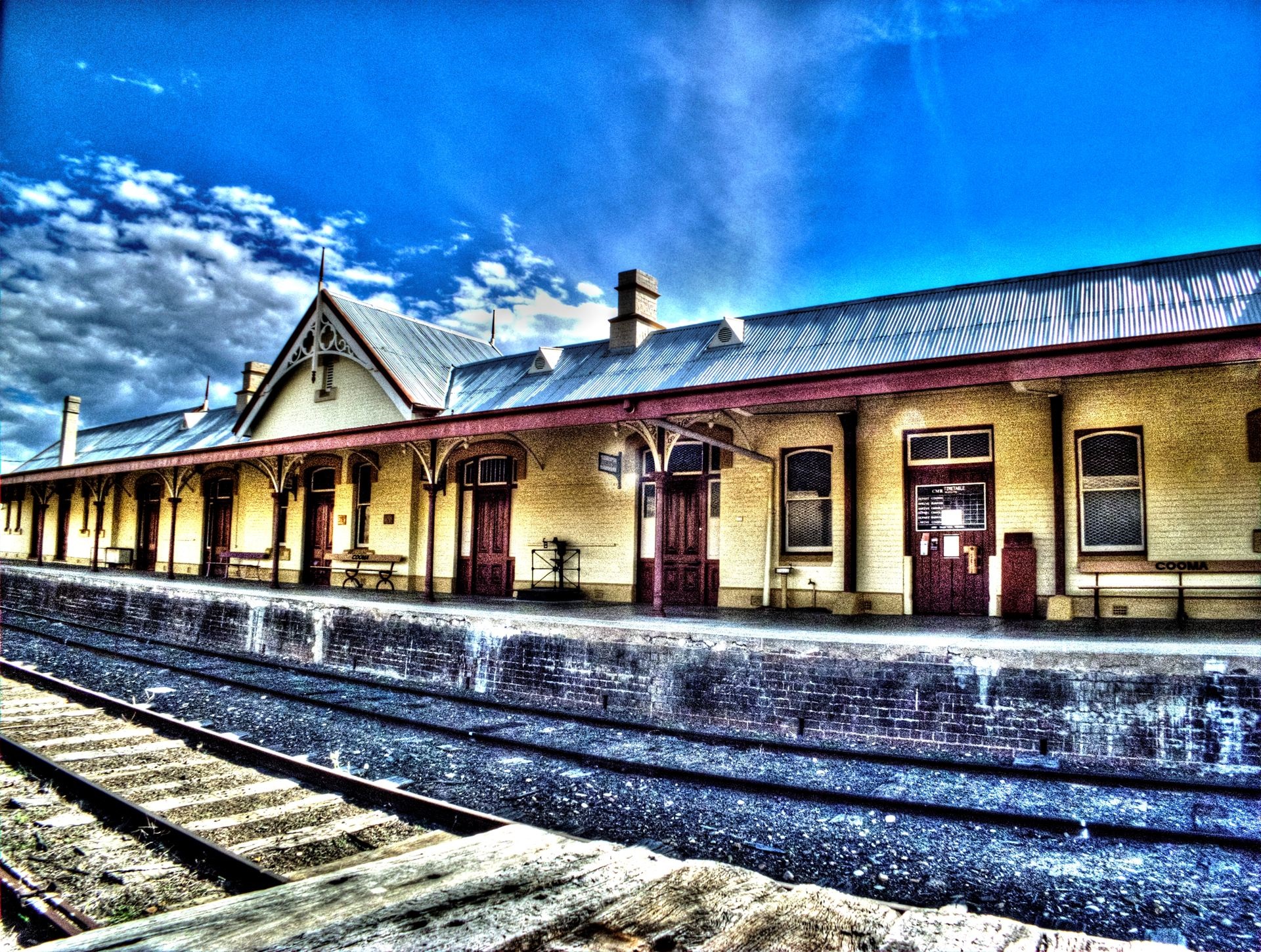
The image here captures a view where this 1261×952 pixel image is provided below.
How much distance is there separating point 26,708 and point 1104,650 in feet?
34.9

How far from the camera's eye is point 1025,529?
34.3 ft

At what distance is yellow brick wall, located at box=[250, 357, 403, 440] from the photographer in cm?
1773

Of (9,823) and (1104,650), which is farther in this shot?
(1104,650)

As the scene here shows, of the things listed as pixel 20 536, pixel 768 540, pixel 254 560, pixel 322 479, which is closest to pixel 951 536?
pixel 768 540

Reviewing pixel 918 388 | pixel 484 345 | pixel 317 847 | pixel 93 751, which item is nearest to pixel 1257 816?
pixel 918 388

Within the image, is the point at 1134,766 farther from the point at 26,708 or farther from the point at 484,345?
the point at 484,345

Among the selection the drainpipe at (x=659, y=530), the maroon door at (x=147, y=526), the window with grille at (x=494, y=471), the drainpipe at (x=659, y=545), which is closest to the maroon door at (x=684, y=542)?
the drainpipe at (x=659, y=530)

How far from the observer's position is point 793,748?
7.16m

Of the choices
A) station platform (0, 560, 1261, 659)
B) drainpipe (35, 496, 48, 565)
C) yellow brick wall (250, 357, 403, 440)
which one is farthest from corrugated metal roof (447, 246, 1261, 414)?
drainpipe (35, 496, 48, 565)

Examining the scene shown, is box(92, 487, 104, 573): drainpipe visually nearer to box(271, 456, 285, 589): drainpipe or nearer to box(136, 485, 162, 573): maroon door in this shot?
box(136, 485, 162, 573): maroon door

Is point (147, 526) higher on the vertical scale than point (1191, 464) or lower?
lower

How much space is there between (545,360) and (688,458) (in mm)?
4455

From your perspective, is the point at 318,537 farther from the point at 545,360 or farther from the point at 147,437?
the point at 147,437

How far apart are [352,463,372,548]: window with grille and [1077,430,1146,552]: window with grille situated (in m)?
13.7
